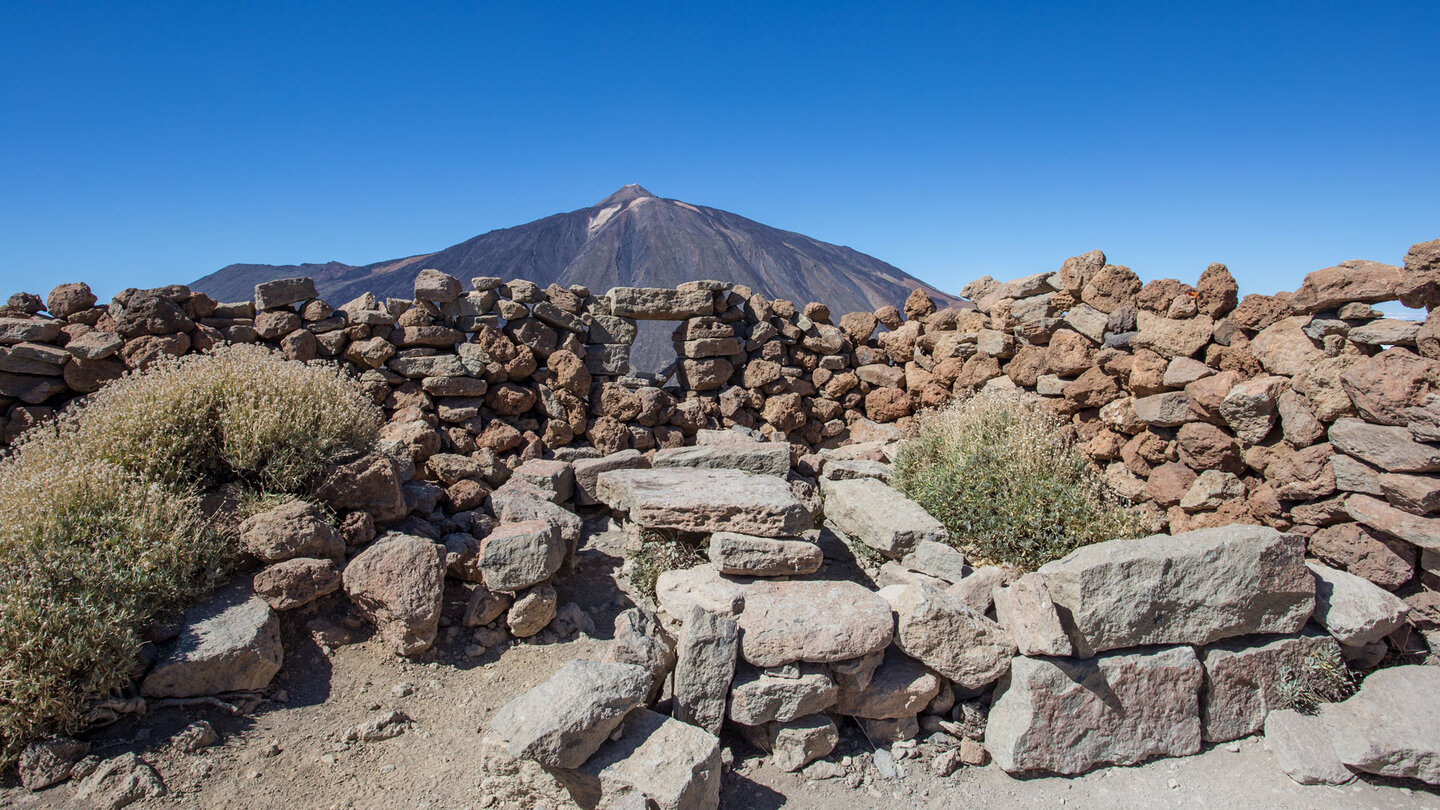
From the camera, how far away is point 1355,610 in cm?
454

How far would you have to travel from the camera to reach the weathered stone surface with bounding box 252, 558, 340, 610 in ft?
14.5

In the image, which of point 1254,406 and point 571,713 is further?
point 1254,406

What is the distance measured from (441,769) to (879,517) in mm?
3226

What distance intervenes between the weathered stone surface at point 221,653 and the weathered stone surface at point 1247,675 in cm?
543

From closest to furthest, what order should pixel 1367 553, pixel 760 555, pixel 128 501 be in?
pixel 128 501 < pixel 760 555 < pixel 1367 553

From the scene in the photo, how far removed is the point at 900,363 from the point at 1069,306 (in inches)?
89.0

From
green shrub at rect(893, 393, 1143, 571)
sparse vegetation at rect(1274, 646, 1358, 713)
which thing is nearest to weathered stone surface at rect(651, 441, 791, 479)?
green shrub at rect(893, 393, 1143, 571)

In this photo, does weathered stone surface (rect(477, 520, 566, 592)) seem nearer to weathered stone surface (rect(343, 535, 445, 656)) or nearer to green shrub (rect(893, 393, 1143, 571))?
weathered stone surface (rect(343, 535, 445, 656))

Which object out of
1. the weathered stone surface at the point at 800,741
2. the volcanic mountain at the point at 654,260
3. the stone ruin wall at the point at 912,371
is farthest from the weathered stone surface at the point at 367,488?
the volcanic mountain at the point at 654,260

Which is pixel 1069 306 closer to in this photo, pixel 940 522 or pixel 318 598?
pixel 940 522

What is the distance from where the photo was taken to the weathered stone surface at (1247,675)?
439 cm

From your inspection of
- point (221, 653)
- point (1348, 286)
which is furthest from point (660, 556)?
point (1348, 286)

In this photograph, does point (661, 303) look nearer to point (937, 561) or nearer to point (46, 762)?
point (937, 561)

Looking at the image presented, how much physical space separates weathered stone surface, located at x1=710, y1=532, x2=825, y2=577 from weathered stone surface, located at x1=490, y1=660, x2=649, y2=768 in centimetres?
110
